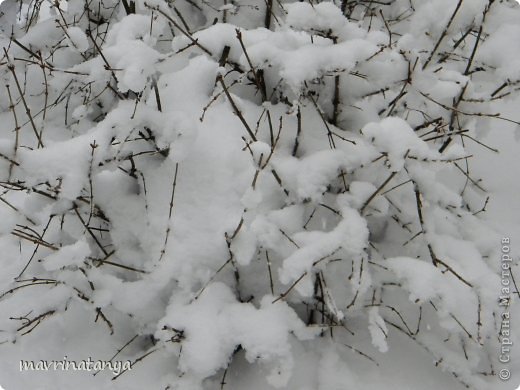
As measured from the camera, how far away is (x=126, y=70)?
143 cm

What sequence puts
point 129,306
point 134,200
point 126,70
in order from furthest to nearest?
point 134,200, point 129,306, point 126,70

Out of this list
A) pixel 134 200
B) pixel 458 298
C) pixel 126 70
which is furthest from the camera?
pixel 134 200

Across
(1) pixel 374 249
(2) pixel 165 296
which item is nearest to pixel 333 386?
(1) pixel 374 249

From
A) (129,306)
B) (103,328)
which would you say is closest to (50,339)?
(103,328)

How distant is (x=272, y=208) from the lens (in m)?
1.66

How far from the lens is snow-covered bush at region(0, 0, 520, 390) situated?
1485mm

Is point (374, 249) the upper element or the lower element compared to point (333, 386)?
upper

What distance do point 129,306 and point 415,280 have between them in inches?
39.0

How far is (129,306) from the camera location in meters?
1.67

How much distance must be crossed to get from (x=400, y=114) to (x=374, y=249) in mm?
565

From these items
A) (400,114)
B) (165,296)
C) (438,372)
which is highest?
(400,114)

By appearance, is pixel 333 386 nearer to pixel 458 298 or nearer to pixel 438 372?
pixel 438 372

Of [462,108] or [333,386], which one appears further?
[462,108]

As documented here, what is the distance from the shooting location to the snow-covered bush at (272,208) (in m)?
1.49
